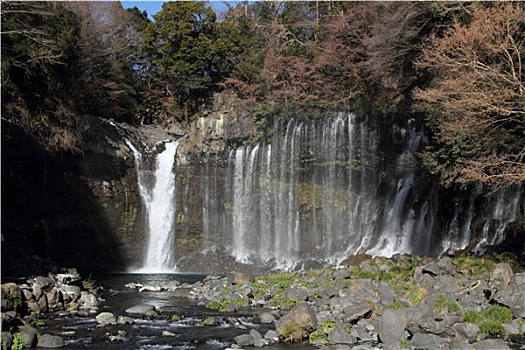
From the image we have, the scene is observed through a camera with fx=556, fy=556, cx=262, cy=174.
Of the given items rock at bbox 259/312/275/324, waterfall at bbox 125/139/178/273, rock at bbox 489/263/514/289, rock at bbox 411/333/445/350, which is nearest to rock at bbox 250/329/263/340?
rock at bbox 259/312/275/324

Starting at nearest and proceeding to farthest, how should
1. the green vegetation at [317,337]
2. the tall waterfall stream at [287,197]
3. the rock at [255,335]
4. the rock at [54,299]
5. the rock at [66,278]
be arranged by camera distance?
the green vegetation at [317,337] < the rock at [255,335] < the rock at [54,299] < the rock at [66,278] < the tall waterfall stream at [287,197]

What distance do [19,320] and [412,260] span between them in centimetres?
1200

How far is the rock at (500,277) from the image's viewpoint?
12.9 metres

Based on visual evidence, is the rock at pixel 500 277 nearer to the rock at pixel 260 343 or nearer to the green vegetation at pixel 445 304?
the green vegetation at pixel 445 304

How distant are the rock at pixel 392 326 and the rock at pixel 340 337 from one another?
1.83 ft

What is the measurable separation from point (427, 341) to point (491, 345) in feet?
3.52

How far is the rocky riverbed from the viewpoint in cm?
1062

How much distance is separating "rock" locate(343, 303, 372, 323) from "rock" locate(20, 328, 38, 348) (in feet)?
20.6

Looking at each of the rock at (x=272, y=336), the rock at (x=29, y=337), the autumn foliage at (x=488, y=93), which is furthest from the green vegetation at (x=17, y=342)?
the autumn foliage at (x=488, y=93)

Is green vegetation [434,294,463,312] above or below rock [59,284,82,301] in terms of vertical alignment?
above

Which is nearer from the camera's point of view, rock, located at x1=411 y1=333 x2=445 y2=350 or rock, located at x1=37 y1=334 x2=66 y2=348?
rock, located at x1=411 y1=333 x2=445 y2=350

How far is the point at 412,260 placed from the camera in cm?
1830

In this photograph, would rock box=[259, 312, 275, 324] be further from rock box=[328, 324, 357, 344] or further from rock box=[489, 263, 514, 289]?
rock box=[489, 263, 514, 289]

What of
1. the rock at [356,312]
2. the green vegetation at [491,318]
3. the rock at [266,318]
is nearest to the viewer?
the green vegetation at [491,318]
